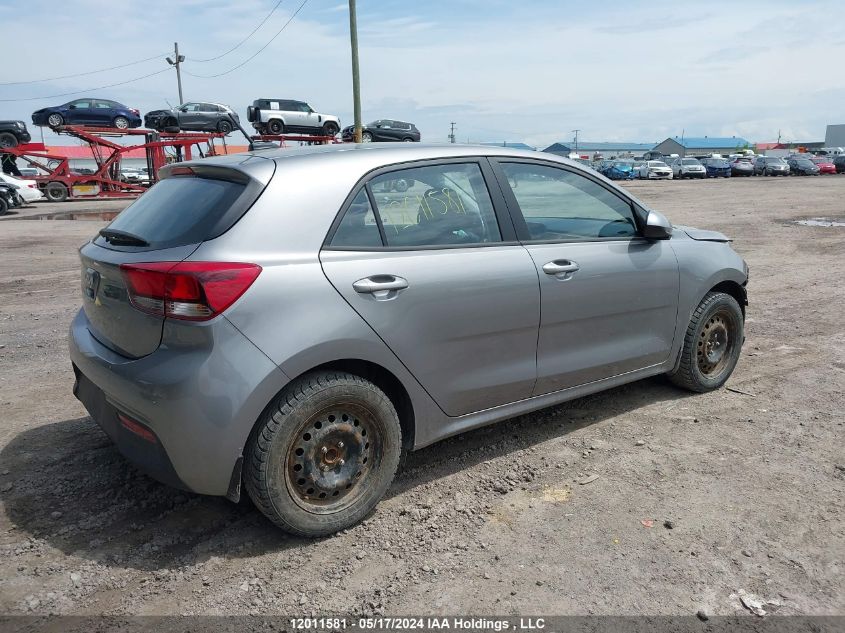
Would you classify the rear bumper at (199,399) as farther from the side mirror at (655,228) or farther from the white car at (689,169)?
the white car at (689,169)

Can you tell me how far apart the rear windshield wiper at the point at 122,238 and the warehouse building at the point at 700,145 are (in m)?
125

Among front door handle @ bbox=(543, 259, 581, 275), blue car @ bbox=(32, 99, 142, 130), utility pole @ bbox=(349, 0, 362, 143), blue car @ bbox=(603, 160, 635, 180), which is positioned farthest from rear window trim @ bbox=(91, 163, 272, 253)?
blue car @ bbox=(603, 160, 635, 180)

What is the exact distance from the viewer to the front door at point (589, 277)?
3688 millimetres

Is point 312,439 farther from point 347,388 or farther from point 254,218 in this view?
point 254,218

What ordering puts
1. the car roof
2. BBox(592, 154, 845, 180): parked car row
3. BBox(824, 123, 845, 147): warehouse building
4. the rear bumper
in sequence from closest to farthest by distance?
1. the rear bumper
2. the car roof
3. BBox(592, 154, 845, 180): parked car row
4. BBox(824, 123, 845, 147): warehouse building

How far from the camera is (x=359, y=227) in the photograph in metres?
3.08

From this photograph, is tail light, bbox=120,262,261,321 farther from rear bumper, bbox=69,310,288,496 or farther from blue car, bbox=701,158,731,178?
blue car, bbox=701,158,731,178

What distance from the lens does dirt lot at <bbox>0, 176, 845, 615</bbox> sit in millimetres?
2654

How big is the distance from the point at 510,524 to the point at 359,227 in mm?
1570

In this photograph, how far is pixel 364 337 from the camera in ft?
9.68

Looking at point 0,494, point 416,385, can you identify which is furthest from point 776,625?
point 0,494

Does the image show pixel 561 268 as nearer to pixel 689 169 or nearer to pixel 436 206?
pixel 436 206

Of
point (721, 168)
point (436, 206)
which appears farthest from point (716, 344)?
point (721, 168)

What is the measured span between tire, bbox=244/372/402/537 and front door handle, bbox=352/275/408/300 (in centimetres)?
39
